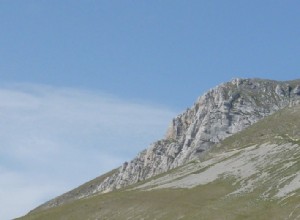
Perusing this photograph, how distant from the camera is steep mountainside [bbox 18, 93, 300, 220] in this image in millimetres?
108000

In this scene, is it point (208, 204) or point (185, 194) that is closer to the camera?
point (208, 204)

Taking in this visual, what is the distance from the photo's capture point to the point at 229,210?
109 metres

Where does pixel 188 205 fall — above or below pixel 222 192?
below

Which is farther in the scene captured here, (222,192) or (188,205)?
(222,192)

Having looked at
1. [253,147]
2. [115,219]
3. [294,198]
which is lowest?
[294,198]

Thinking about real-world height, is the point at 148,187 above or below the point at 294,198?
above

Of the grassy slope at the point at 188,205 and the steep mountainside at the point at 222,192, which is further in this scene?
the steep mountainside at the point at 222,192

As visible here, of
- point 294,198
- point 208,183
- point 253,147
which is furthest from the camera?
point 253,147

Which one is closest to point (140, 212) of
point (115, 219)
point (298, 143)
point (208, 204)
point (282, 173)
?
point (115, 219)

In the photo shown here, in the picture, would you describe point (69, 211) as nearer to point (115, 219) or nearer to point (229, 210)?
point (115, 219)

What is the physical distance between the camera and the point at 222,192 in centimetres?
12556

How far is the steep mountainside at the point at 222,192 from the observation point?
108000 mm

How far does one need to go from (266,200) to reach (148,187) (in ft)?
160

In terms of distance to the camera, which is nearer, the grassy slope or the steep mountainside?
the grassy slope
